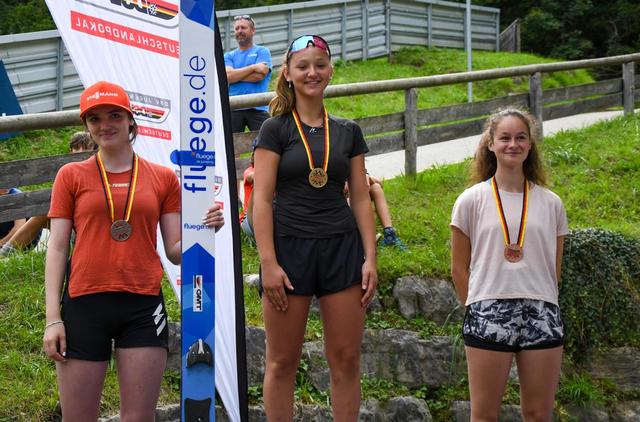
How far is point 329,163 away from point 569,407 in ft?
11.0

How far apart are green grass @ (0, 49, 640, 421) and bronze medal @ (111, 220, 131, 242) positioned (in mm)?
1751

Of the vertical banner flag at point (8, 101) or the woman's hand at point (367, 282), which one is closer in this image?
the woman's hand at point (367, 282)

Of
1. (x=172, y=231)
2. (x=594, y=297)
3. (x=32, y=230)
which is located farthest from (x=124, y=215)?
(x=594, y=297)

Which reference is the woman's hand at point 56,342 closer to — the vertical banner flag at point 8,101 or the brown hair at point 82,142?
the brown hair at point 82,142

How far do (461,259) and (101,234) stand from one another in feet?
5.51

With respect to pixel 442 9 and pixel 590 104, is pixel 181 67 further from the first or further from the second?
pixel 442 9

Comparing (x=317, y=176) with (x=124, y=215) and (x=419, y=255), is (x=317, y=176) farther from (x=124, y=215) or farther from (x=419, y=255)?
(x=419, y=255)

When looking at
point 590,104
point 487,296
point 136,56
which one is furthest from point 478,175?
point 590,104

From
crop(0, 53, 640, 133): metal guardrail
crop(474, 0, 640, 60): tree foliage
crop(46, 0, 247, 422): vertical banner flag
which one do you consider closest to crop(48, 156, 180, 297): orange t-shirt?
crop(46, 0, 247, 422): vertical banner flag

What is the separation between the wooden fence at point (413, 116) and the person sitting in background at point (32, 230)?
25cm

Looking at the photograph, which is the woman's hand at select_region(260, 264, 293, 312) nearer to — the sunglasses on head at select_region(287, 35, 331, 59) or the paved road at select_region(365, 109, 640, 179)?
the sunglasses on head at select_region(287, 35, 331, 59)

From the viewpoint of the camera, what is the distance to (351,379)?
407 centimetres

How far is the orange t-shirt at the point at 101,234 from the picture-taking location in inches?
138

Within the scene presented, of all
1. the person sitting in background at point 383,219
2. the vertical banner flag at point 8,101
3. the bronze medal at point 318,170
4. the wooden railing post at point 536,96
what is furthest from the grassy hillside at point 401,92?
the bronze medal at point 318,170
